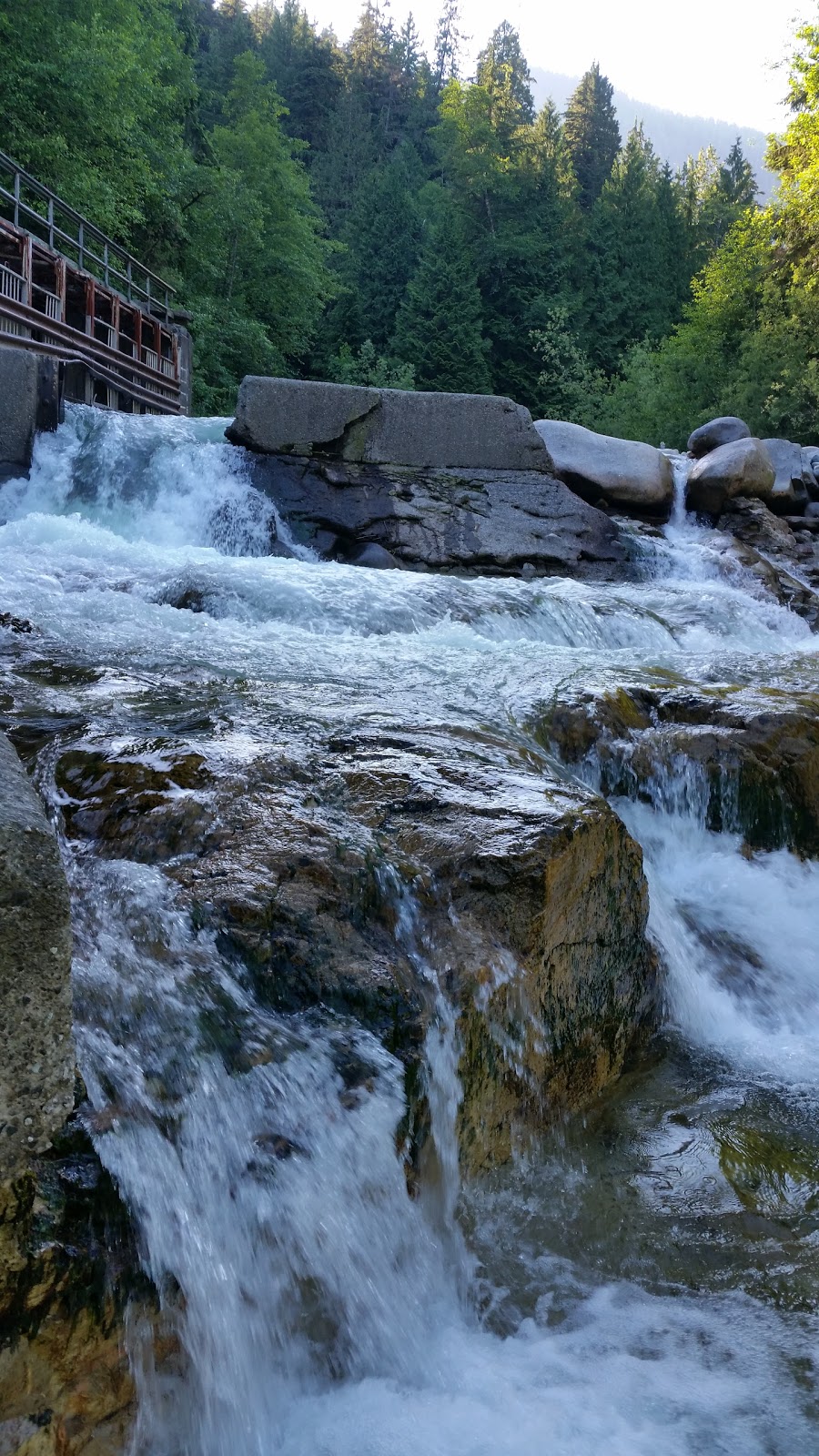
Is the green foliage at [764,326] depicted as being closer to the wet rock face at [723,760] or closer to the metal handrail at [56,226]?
the metal handrail at [56,226]

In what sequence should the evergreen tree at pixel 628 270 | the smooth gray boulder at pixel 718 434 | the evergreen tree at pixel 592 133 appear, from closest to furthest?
the smooth gray boulder at pixel 718 434 < the evergreen tree at pixel 628 270 < the evergreen tree at pixel 592 133

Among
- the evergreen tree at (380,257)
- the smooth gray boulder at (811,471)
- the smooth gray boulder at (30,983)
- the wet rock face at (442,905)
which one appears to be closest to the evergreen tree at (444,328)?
the evergreen tree at (380,257)

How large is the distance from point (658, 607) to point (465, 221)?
119ft

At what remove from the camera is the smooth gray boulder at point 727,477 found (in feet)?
36.0

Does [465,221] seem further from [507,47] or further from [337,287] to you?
[507,47]

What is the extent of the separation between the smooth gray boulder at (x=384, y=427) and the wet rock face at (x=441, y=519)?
154mm

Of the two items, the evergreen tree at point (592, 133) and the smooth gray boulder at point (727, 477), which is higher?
the evergreen tree at point (592, 133)

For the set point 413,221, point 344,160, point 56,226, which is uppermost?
point 344,160

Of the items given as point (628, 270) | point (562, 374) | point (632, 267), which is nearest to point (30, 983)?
point (562, 374)

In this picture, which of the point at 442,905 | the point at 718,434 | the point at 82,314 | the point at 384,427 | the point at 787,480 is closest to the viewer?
the point at 442,905

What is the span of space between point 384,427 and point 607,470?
2.74 m

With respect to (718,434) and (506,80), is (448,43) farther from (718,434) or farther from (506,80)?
(718,434)

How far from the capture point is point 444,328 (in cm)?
3297

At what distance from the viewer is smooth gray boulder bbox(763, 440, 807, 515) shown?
11633 millimetres
